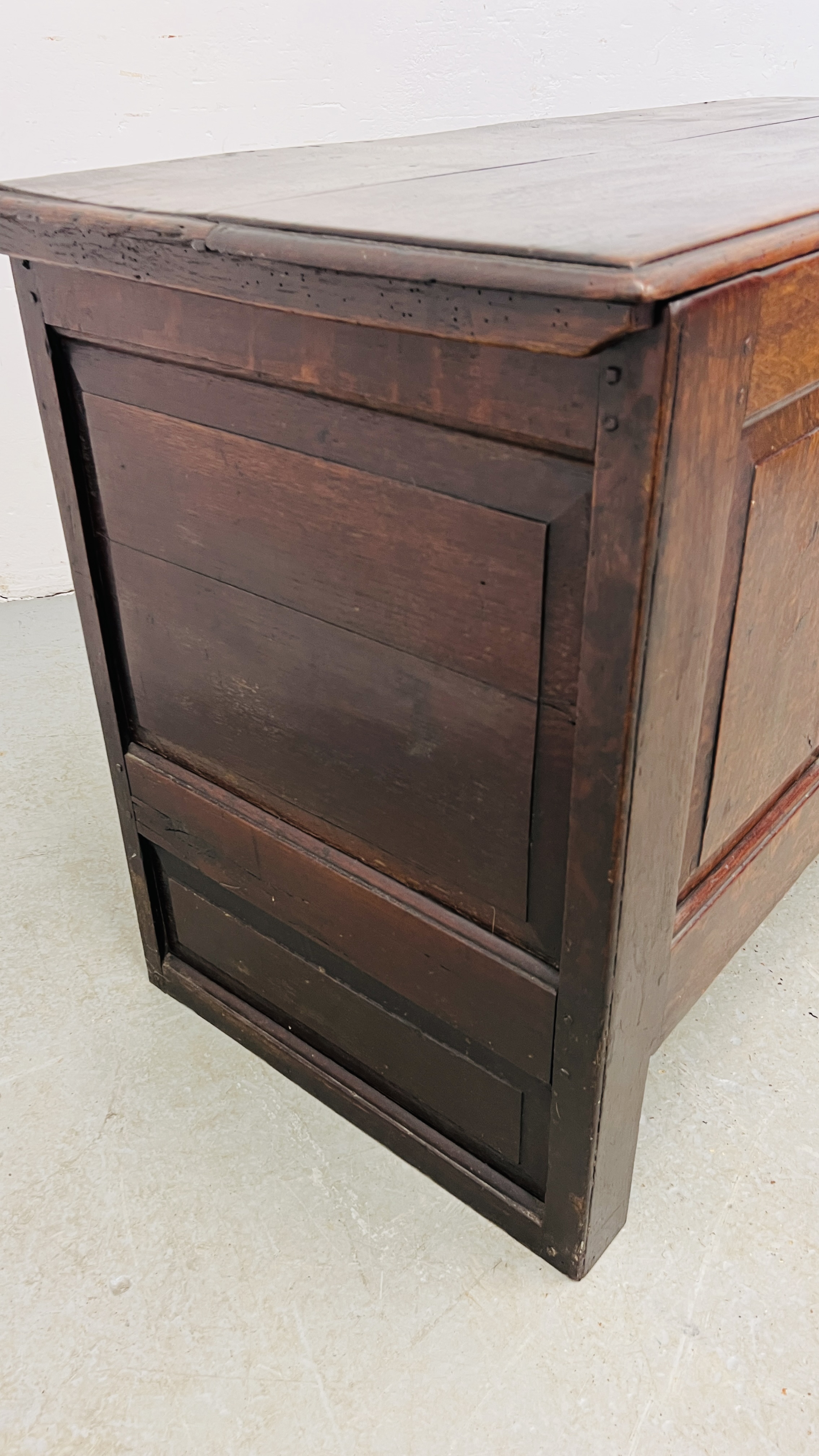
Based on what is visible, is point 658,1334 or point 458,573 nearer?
point 458,573

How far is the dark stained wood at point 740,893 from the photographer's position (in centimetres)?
134

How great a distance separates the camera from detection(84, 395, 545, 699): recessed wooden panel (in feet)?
3.32

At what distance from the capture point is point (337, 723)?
4.12 ft

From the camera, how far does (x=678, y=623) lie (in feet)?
3.16

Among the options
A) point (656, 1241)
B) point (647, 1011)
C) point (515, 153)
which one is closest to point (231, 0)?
point (515, 153)

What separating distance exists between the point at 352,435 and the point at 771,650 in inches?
21.9

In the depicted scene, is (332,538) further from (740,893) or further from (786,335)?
(740,893)

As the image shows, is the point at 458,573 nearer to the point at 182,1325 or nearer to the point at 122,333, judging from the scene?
the point at 122,333

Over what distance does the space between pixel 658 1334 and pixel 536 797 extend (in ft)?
2.12

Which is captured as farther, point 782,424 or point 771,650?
point 771,650

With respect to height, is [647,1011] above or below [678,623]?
below

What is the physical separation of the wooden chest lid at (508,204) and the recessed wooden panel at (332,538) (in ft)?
0.71

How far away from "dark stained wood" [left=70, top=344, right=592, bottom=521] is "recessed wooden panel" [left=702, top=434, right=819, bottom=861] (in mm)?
258

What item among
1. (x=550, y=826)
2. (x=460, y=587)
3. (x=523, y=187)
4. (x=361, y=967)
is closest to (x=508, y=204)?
(x=523, y=187)
